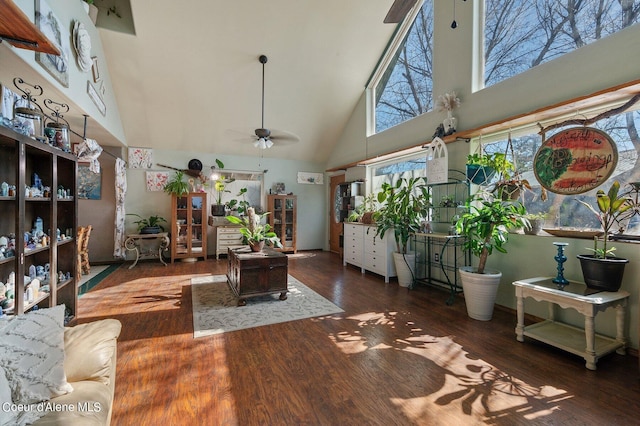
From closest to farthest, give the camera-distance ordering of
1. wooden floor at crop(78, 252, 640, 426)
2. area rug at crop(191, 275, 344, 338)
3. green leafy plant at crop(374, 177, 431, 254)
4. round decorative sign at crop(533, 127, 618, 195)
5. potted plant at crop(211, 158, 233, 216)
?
wooden floor at crop(78, 252, 640, 426) < round decorative sign at crop(533, 127, 618, 195) < area rug at crop(191, 275, 344, 338) < green leafy plant at crop(374, 177, 431, 254) < potted plant at crop(211, 158, 233, 216)

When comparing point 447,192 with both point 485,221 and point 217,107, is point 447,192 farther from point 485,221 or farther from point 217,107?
point 217,107

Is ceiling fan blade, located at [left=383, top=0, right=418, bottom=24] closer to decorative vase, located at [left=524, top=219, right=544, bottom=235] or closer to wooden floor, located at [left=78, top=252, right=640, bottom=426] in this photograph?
decorative vase, located at [left=524, top=219, right=544, bottom=235]

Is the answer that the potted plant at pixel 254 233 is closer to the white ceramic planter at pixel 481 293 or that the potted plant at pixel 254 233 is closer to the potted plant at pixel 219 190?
the white ceramic planter at pixel 481 293

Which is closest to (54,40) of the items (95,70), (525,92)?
(95,70)

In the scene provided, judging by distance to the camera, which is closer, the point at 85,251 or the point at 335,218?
the point at 85,251

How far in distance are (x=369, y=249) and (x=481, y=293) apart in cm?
216

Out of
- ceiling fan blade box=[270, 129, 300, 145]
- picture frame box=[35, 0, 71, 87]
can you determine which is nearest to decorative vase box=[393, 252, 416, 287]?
ceiling fan blade box=[270, 129, 300, 145]

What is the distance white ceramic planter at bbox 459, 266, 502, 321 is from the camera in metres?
3.05

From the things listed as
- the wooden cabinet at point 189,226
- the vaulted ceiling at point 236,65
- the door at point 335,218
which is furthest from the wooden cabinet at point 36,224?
the door at point 335,218

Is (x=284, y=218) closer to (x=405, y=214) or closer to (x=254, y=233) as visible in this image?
(x=254, y=233)

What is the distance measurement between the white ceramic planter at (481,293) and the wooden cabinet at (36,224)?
13.0 ft

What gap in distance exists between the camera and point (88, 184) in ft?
18.6

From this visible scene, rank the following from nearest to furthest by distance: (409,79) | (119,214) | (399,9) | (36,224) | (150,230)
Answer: (399,9) < (36,224) < (409,79) < (119,214) < (150,230)

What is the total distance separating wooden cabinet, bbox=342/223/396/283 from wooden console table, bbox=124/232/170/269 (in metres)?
3.76
